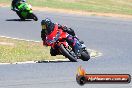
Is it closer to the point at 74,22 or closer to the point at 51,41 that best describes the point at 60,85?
the point at 51,41

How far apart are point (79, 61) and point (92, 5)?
80.0ft

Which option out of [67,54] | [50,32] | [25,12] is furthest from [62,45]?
[25,12]

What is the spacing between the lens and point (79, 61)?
18609mm

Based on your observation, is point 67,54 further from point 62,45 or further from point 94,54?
point 94,54

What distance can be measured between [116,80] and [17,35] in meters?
16.8

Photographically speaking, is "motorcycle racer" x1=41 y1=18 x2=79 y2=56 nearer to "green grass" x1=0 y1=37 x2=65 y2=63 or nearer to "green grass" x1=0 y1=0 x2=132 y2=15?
"green grass" x1=0 y1=37 x2=65 y2=63

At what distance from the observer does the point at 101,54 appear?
69.9ft

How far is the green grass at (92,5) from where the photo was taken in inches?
1580

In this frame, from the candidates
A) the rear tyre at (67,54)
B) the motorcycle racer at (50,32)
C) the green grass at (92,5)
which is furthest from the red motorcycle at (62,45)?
the green grass at (92,5)

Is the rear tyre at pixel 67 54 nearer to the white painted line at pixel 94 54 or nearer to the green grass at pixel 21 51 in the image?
the green grass at pixel 21 51

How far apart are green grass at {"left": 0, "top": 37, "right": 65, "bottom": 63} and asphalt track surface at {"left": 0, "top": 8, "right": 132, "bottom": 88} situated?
1319 millimetres

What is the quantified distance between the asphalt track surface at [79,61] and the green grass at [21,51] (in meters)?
1.32

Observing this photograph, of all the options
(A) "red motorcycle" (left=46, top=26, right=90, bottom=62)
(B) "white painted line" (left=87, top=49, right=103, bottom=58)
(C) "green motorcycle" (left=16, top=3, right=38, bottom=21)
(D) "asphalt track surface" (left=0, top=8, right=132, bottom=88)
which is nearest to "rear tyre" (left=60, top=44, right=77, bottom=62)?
(A) "red motorcycle" (left=46, top=26, right=90, bottom=62)

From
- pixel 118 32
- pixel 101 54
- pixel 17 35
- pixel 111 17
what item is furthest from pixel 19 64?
pixel 111 17
